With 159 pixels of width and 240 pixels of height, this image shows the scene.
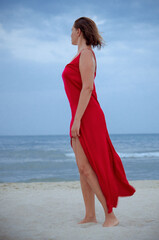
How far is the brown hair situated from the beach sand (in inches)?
69.1

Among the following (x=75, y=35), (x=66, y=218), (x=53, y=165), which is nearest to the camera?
(x=75, y=35)

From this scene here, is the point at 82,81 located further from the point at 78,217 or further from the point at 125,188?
the point at 78,217

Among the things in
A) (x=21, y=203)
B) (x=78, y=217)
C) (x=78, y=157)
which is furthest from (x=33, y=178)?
(x=78, y=157)

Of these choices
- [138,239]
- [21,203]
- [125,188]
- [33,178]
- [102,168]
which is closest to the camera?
[138,239]

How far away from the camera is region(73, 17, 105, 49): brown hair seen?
270 cm

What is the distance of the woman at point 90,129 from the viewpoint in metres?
2.58

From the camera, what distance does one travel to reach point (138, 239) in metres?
2.24

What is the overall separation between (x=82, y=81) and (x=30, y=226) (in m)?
1.50

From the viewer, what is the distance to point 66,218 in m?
3.08

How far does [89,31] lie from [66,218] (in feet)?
6.48

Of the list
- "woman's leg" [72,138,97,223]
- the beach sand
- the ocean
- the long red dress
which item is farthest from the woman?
the ocean

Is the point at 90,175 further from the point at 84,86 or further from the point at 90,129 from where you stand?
the point at 84,86

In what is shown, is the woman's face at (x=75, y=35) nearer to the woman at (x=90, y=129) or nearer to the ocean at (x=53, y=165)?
the woman at (x=90, y=129)

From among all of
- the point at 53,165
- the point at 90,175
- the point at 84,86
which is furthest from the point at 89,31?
the point at 53,165
